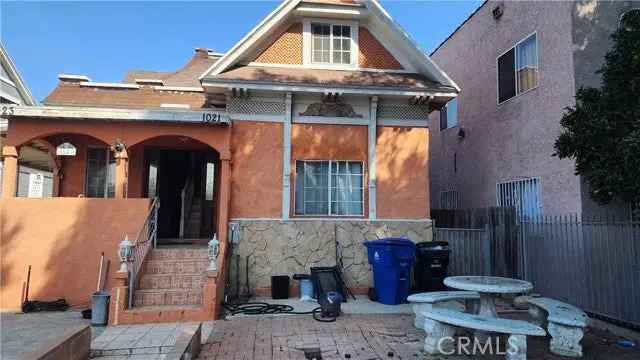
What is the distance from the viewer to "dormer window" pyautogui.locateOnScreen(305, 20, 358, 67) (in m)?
11.0

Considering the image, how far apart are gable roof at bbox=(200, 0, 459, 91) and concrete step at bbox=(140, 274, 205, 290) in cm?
476

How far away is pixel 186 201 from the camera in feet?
39.9

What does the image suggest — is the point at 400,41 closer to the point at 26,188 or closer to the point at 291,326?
the point at 291,326

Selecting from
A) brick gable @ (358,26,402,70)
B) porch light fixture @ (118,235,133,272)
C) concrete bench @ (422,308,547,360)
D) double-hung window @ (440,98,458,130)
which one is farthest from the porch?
double-hung window @ (440,98,458,130)

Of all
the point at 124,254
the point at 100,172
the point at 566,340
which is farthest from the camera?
the point at 100,172

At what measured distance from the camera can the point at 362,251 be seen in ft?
33.2

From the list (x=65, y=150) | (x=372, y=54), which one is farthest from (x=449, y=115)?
(x=65, y=150)

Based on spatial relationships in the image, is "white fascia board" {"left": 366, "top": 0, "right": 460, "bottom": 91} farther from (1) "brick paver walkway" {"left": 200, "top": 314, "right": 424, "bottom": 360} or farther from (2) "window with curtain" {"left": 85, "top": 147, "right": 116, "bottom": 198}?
(2) "window with curtain" {"left": 85, "top": 147, "right": 116, "bottom": 198}

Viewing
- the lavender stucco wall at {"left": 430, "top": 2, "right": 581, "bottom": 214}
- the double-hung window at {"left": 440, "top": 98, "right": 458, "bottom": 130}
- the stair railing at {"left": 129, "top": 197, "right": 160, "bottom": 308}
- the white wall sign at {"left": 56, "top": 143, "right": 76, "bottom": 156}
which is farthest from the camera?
the double-hung window at {"left": 440, "top": 98, "right": 458, "bottom": 130}

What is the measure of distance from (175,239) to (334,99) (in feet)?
18.6

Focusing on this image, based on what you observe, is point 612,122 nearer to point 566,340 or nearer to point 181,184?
point 566,340

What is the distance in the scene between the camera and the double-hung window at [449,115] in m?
15.1

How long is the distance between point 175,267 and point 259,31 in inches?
235

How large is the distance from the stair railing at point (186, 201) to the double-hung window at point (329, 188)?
3.69 metres
